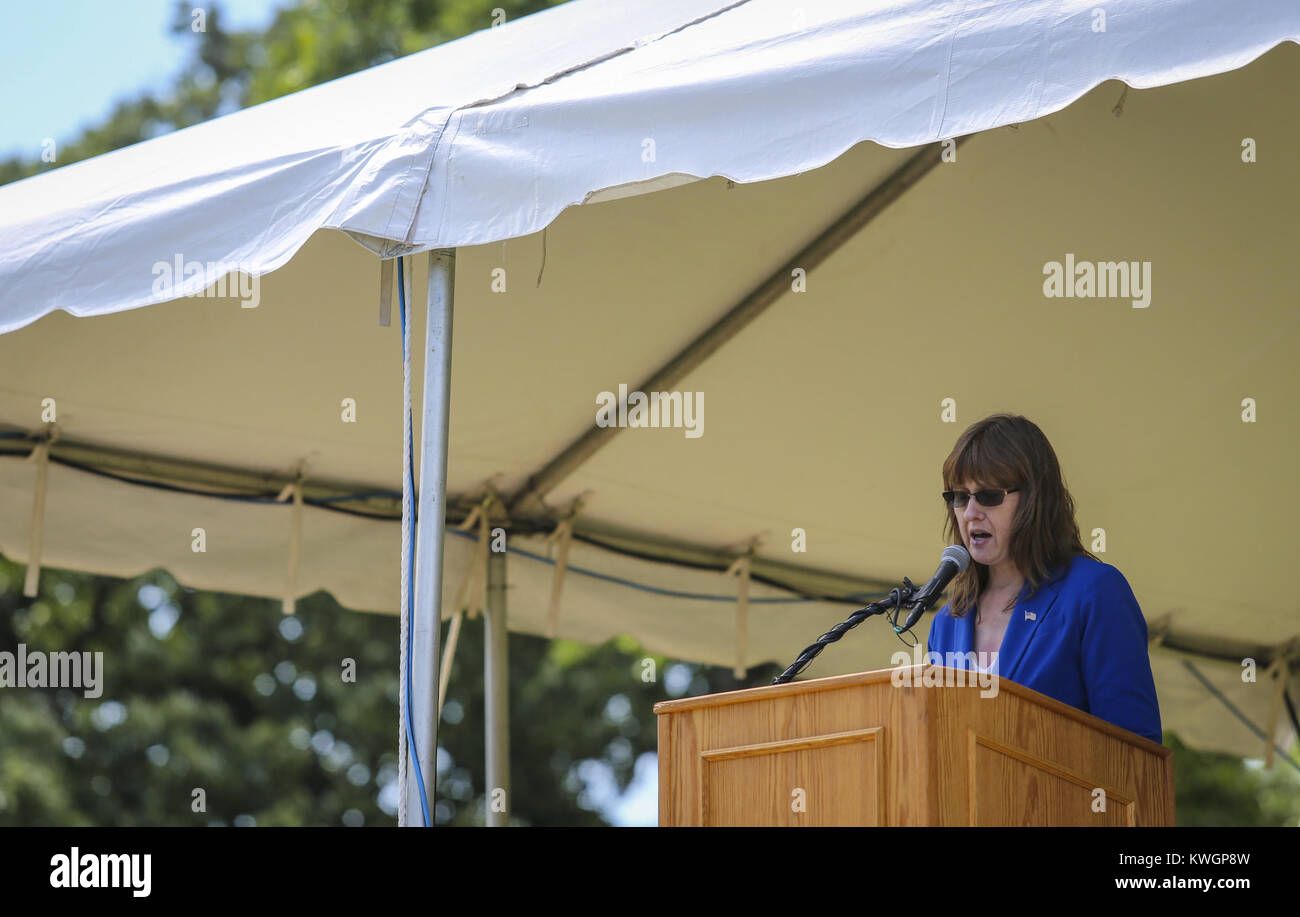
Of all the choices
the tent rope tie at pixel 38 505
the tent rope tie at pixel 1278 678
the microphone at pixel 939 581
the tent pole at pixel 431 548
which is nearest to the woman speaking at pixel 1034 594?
the microphone at pixel 939 581

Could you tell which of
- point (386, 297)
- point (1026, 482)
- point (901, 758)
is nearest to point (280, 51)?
point (386, 297)

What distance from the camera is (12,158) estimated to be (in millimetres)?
18062

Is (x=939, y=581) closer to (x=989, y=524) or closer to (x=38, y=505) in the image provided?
(x=989, y=524)

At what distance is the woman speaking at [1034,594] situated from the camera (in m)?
3.11

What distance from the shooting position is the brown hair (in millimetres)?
3336

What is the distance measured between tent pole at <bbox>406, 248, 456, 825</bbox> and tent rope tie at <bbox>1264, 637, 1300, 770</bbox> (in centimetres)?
466

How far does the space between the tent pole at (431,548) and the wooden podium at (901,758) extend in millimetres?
549

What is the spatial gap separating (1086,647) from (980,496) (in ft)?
1.33

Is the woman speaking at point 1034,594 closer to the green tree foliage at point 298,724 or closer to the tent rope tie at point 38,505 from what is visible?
the tent rope tie at point 38,505

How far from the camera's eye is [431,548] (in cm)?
313

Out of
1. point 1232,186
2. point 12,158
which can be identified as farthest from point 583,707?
point 1232,186
